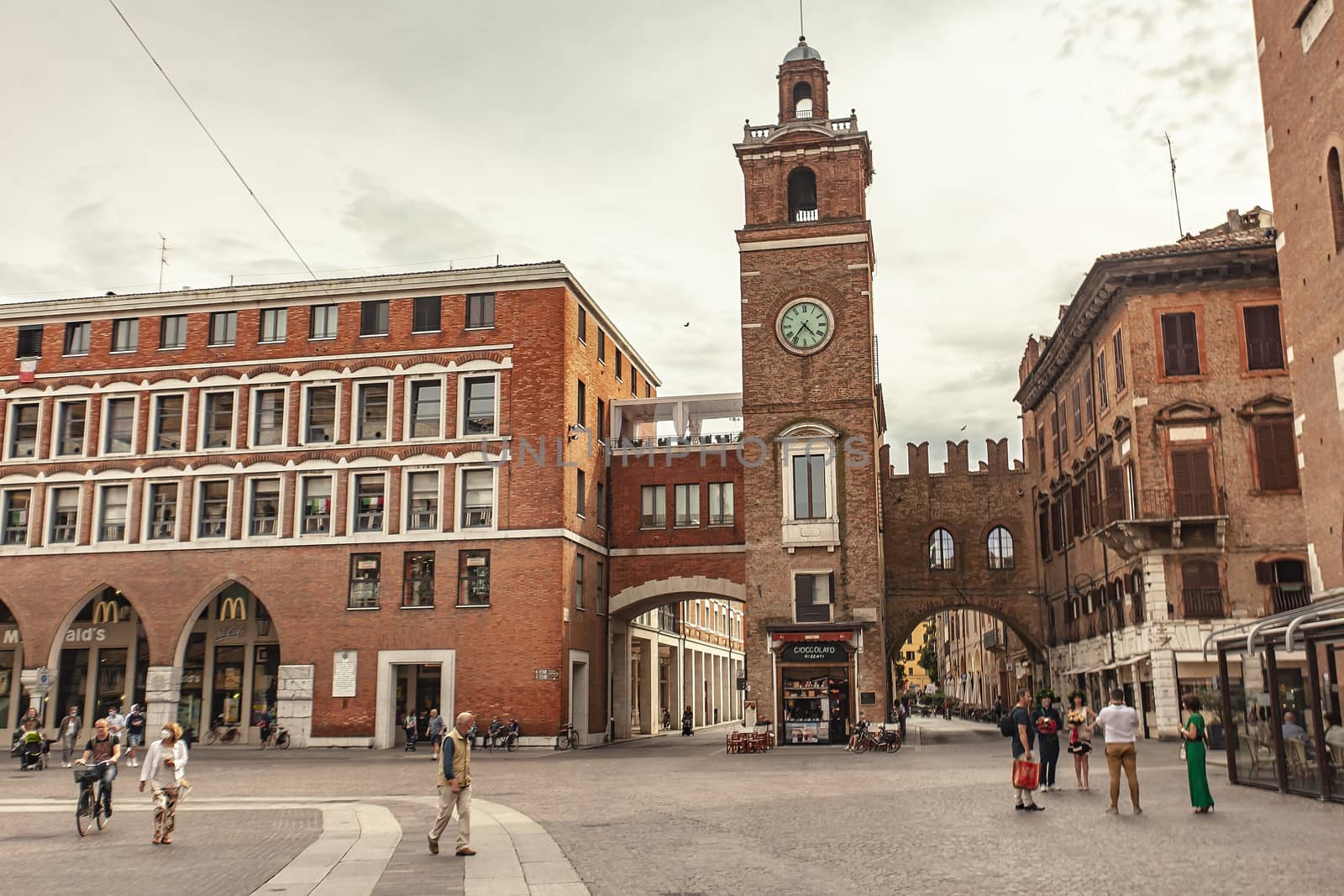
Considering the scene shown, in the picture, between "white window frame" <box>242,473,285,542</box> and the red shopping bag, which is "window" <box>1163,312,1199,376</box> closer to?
the red shopping bag

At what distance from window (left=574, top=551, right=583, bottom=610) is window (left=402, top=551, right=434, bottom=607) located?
5020 millimetres

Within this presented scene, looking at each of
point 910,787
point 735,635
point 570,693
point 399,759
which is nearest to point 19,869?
point 910,787

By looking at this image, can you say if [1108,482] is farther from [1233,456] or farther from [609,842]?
[609,842]

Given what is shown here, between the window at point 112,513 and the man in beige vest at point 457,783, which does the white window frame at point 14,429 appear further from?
the man in beige vest at point 457,783

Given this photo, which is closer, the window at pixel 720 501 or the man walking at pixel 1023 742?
the man walking at pixel 1023 742

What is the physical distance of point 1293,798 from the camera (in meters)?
18.7

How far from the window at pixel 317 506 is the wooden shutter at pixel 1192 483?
28551 millimetres

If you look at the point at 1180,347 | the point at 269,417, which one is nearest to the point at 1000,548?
the point at 1180,347

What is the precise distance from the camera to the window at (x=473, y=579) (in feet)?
139

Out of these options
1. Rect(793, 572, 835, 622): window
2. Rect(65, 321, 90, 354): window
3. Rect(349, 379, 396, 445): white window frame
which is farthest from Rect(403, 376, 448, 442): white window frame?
Rect(793, 572, 835, 622): window

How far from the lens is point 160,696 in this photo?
143 ft

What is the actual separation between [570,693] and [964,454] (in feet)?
71.5

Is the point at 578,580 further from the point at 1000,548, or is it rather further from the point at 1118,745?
the point at 1118,745

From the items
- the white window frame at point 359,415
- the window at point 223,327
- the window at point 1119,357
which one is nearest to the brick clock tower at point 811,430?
the window at point 1119,357
